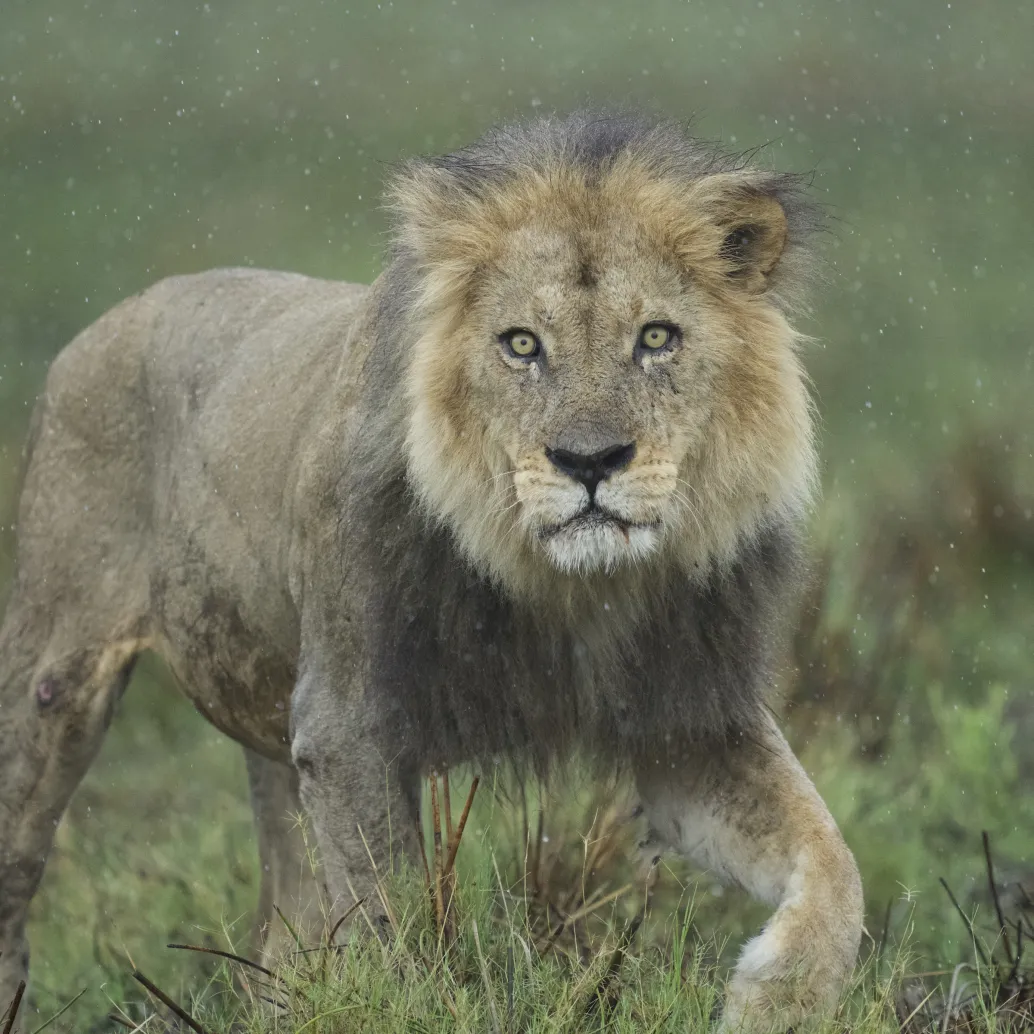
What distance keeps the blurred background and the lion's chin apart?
3.92 ft

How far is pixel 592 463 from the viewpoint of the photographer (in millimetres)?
4219

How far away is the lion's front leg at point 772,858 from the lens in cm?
439

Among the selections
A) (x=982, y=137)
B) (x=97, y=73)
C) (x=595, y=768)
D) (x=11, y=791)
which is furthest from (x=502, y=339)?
(x=97, y=73)

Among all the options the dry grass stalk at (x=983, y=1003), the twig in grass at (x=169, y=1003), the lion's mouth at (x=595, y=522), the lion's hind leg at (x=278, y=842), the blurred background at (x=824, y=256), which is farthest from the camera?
the blurred background at (x=824, y=256)

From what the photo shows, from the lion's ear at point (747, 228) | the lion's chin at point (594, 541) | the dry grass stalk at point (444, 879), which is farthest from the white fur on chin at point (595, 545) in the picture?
the lion's ear at point (747, 228)

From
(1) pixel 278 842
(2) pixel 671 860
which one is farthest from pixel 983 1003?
(1) pixel 278 842

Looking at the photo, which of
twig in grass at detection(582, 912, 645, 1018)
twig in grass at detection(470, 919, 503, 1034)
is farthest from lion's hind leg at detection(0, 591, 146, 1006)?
twig in grass at detection(582, 912, 645, 1018)

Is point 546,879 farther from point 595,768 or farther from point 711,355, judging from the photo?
point 711,355

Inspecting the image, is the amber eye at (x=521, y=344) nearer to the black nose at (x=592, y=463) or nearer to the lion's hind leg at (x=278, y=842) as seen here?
the black nose at (x=592, y=463)

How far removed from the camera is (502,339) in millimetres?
4523

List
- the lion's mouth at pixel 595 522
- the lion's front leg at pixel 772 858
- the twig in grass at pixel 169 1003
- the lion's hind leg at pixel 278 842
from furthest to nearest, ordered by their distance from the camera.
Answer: the lion's hind leg at pixel 278 842 < the lion's front leg at pixel 772 858 < the lion's mouth at pixel 595 522 < the twig in grass at pixel 169 1003

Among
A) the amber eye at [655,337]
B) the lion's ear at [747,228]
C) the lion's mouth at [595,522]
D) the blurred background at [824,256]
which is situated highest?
the lion's ear at [747,228]

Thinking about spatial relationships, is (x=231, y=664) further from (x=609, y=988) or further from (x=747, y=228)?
(x=747, y=228)

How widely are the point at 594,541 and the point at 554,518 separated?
0.10 m
